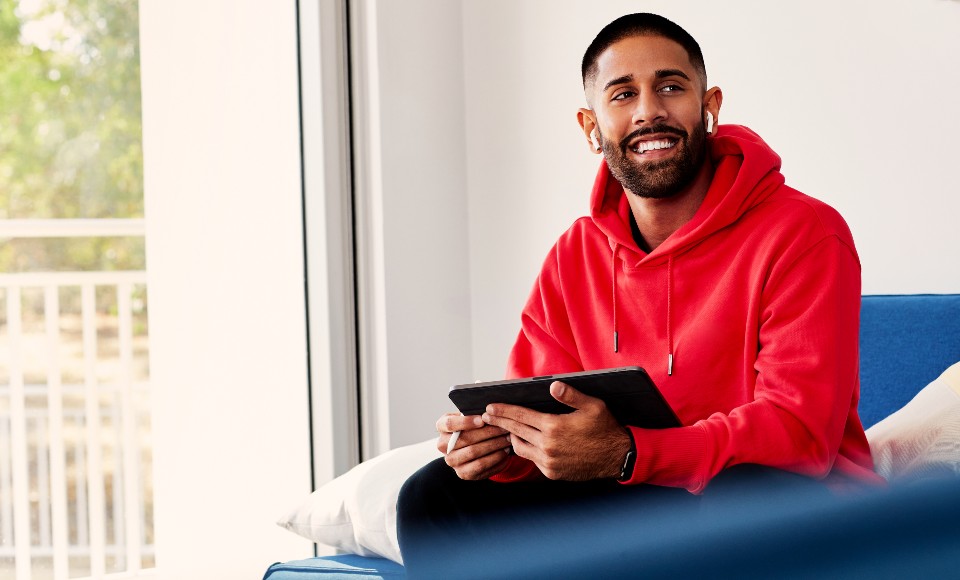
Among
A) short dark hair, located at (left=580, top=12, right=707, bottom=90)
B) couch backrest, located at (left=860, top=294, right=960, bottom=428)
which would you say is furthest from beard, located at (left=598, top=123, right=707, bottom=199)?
couch backrest, located at (left=860, top=294, right=960, bottom=428)

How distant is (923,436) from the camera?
4.45 feet

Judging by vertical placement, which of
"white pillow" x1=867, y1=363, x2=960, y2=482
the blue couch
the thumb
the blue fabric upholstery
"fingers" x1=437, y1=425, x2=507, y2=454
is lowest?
the blue fabric upholstery

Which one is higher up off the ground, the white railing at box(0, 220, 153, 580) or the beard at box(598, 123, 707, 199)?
the beard at box(598, 123, 707, 199)

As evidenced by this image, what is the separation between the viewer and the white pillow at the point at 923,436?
4.25ft

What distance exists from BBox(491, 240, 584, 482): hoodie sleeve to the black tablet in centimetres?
33

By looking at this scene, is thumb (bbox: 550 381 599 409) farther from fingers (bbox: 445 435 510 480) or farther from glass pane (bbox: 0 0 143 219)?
glass pane (bbox: 0 0 143 219)

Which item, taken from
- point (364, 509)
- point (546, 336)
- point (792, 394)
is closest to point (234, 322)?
point (364, 509)

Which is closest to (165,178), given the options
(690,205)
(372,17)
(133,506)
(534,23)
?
(372,17)

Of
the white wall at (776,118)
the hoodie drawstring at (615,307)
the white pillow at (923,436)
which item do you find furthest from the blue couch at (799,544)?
the white wall at (776,118)

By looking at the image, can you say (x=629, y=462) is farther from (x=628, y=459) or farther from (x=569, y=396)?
(x=569, y=396)

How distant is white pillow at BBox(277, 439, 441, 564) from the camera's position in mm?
1618

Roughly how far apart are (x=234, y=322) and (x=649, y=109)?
1413 mm

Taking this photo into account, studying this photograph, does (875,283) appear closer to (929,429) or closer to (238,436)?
(929,429)

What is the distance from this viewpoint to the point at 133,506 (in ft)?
8.27
